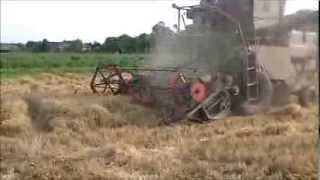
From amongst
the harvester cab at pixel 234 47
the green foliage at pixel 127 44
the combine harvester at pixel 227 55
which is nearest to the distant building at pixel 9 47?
the green foliage at pixel 127 44

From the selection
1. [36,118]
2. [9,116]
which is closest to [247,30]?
[36,118]

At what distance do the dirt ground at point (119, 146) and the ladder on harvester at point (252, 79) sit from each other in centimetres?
86

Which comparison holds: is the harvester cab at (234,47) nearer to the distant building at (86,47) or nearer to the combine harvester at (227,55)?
the combine harvester at (227,55)

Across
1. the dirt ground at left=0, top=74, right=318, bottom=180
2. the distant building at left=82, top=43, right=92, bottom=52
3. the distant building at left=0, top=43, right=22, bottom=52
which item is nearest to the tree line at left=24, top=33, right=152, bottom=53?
the distant building at left=82, top=43, right=92, bottom=52

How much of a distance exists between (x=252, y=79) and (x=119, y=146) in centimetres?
226

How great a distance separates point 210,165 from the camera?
8.24 ft

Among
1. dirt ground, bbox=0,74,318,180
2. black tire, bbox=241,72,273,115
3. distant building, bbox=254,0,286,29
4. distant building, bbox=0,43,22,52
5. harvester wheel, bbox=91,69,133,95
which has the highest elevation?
distant building, bbox=254,0,286,29

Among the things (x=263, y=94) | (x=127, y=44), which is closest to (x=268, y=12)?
(x=263, y=94)

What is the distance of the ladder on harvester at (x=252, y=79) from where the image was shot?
697mm

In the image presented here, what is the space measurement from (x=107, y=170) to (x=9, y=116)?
1773mm

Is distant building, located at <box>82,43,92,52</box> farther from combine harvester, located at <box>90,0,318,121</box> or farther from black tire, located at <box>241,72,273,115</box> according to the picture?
black tire, located at <box>241,72,273,115</box>

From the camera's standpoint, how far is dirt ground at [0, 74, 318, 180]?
224 cm

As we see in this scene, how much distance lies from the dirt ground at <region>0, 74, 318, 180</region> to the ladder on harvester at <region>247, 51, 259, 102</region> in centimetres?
86

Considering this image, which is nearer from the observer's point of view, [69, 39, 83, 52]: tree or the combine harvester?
the combine harvester
